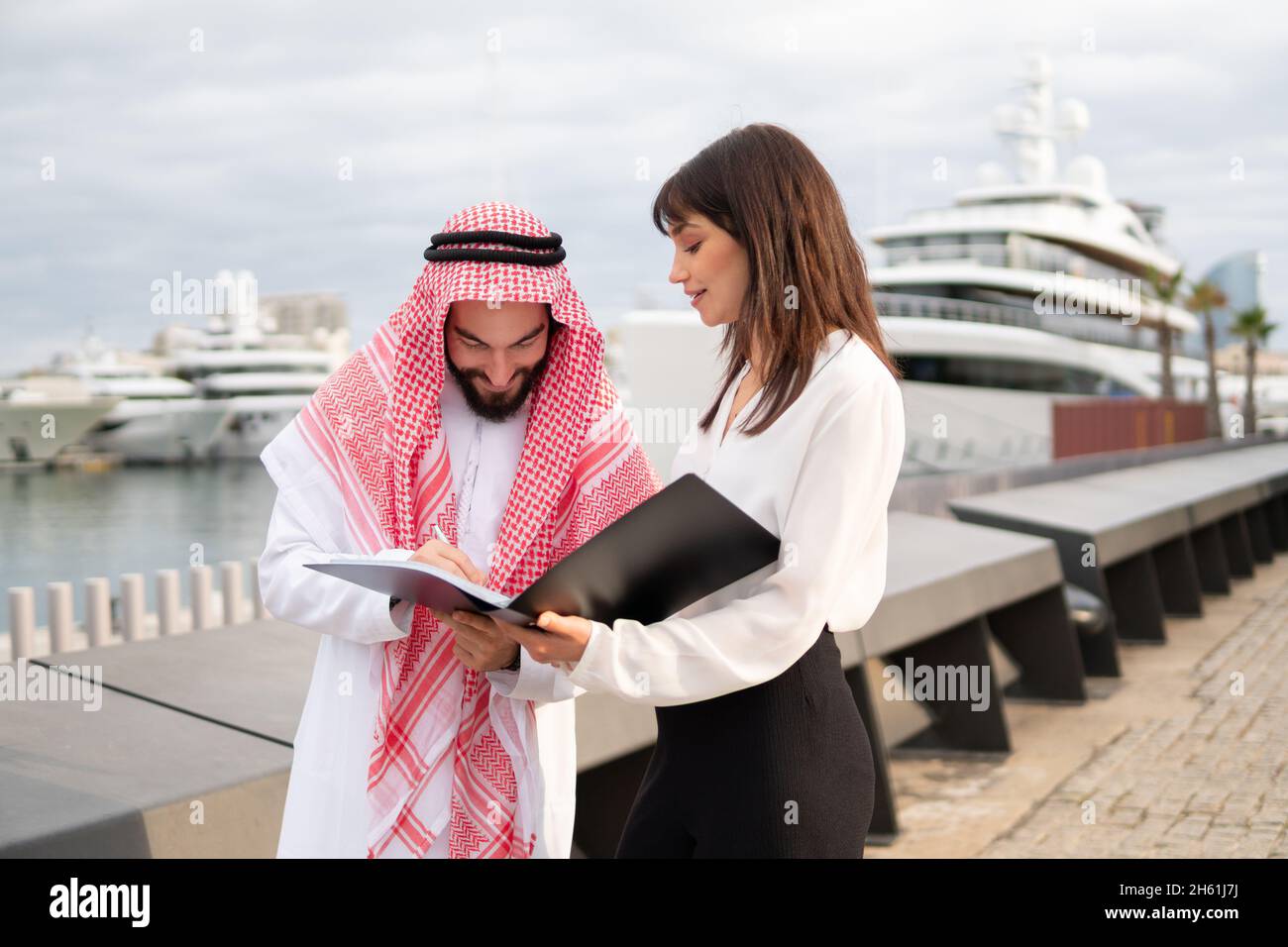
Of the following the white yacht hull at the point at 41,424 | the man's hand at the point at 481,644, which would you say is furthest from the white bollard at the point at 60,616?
the white yacht hull at the point at 41,424

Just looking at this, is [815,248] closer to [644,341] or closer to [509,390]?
[509,390]

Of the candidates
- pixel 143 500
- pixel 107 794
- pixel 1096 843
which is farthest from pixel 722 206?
pixel 143 500

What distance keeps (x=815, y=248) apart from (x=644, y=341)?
71.9ft

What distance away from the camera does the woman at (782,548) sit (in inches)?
66.1

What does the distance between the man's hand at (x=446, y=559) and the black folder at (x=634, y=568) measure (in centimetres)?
8

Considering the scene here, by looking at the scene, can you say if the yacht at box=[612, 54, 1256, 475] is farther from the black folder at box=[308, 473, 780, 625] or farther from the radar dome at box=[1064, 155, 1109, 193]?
the black folder at box=[308, 473, 780, 625]

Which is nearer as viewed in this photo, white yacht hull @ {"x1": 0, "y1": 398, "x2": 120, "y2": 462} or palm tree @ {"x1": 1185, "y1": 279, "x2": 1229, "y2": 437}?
palm tree @ {"x1": 1185, "y1": 279, "x2": 1229, "y2": 437}

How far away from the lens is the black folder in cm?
156

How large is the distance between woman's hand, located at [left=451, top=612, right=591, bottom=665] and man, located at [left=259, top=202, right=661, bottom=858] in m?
0.24

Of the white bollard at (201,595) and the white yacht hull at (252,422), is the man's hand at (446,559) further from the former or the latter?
the white yacht hull at (252,422)

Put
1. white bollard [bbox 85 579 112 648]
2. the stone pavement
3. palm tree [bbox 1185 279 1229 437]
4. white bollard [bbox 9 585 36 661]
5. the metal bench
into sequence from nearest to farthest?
the stone pavement, white bollard [bbox 9 585 36 661], white bollard [bbox 85 579 112 648], the metal bench, palm tree [bbox 1185 279 1229 437]

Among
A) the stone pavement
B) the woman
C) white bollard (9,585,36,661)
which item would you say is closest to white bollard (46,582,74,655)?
white bollard (9,585,36,661)

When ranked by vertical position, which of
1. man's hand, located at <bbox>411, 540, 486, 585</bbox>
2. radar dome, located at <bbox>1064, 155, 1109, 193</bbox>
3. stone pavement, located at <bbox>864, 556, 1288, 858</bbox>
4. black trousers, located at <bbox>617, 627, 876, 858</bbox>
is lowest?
stone pavement, located at <bbox>864, 556, 1288, 858</bbox>

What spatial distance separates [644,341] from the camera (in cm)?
2362
